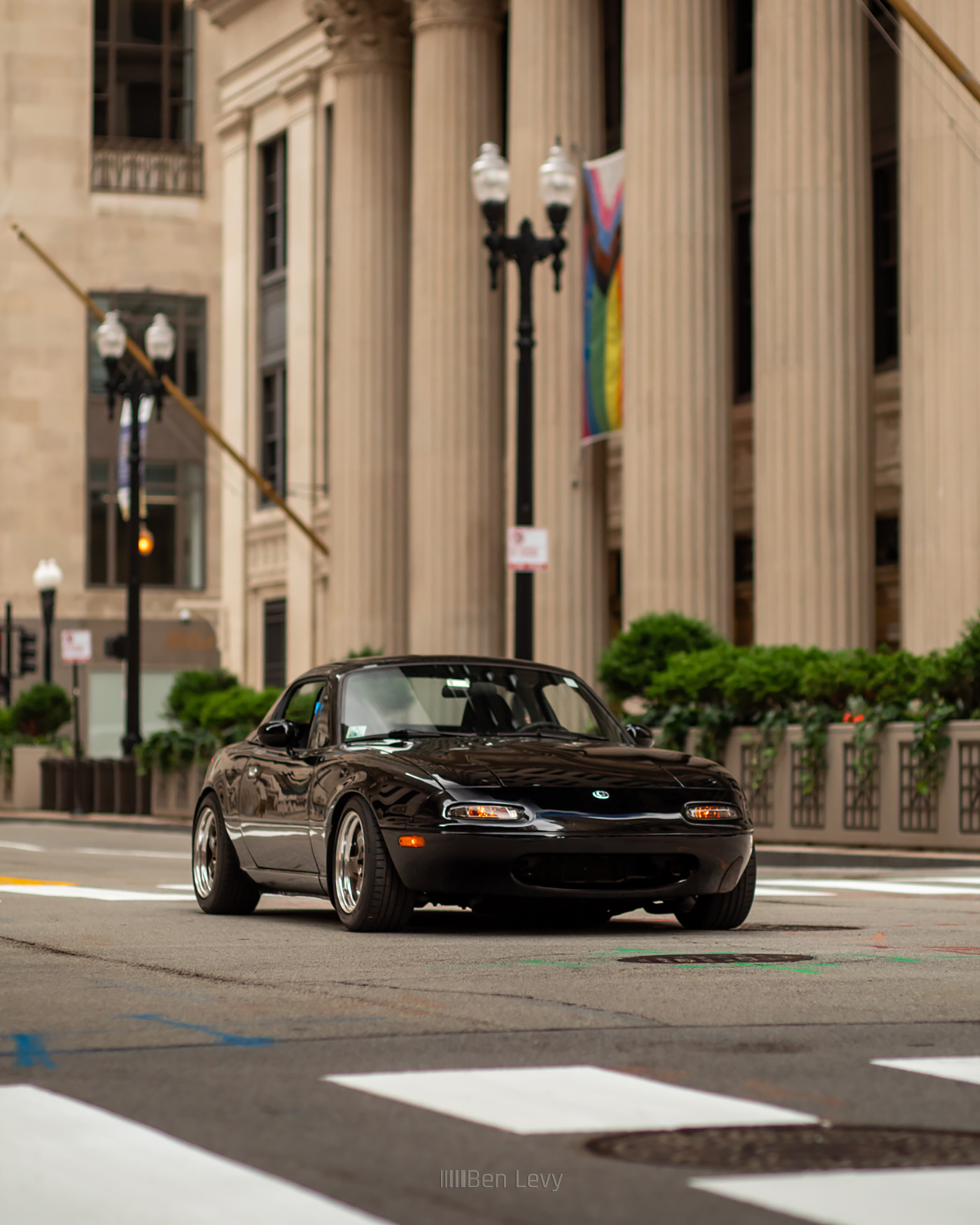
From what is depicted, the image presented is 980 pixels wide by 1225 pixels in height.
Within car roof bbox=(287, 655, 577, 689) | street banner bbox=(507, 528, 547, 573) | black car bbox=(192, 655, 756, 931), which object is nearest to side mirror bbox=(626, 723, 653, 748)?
black car bbox=(192, 655, 756, 931)

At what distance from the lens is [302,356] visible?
49625 mm

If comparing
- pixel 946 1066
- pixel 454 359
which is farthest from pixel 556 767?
pixel 454 359

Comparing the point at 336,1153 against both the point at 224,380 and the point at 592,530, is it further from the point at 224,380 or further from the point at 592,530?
the point at 224,380

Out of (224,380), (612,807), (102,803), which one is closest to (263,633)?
(224,380)

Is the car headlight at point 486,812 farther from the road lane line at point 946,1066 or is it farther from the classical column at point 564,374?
the classical column at point 564,374

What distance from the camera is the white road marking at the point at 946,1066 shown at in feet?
21.1

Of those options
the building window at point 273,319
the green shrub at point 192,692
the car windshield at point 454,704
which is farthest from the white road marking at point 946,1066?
the building window at point 273,319

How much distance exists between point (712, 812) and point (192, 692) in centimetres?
2775

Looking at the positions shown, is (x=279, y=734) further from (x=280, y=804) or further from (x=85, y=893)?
(x=85, y=893)

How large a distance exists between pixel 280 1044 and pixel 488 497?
31640 millimetres

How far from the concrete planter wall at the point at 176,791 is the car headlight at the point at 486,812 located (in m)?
24.5

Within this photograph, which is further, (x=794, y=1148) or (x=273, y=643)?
(x=273, y=643)

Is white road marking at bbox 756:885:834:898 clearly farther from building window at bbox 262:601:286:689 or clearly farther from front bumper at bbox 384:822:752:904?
building window at bbox 262:601:286:689

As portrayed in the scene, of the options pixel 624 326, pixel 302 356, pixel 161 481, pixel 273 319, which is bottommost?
pixel 624 326
